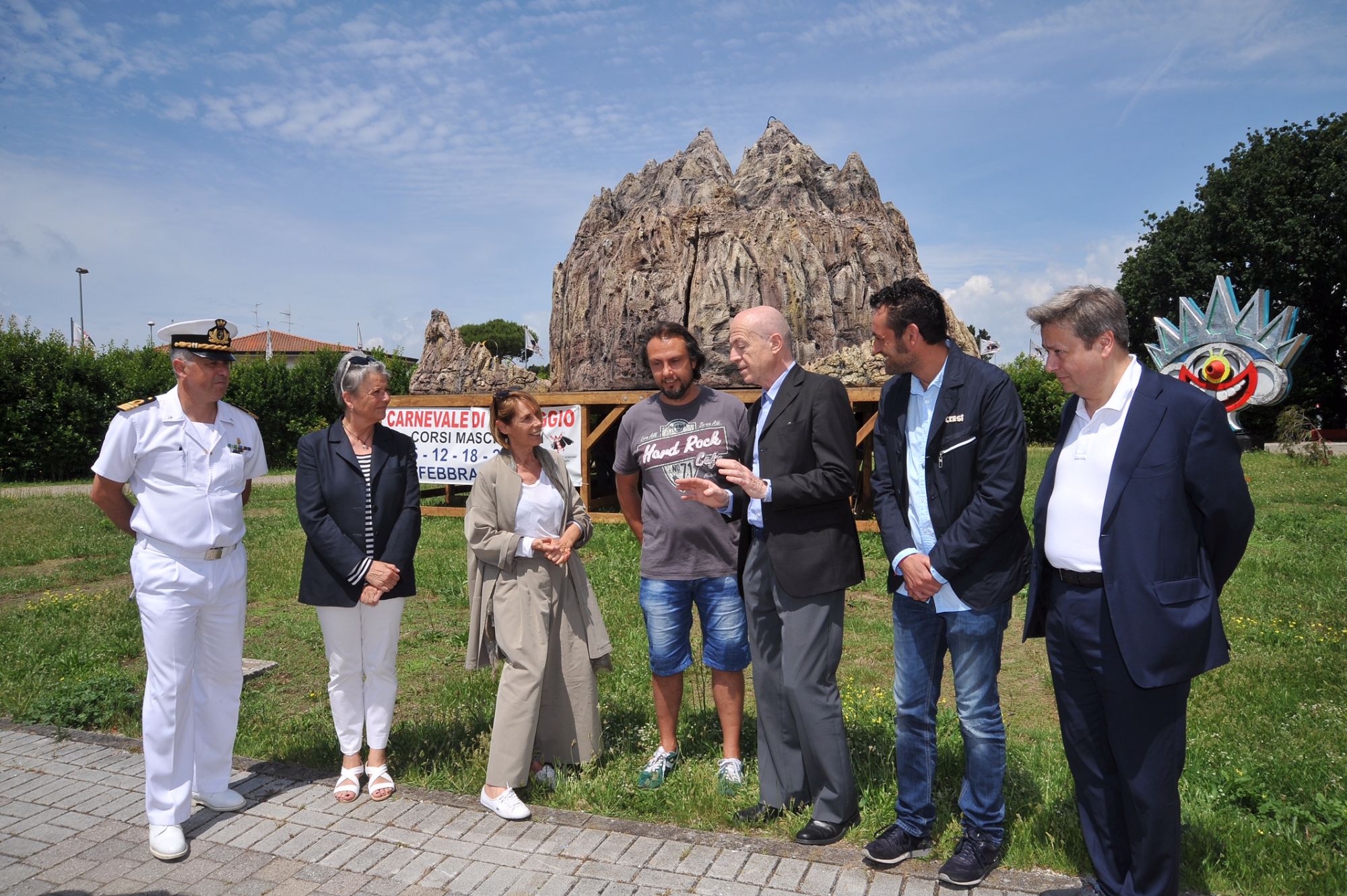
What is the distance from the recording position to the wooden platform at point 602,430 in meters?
12.8

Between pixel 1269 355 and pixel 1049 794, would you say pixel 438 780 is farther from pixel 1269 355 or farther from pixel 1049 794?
pixel 1269 355

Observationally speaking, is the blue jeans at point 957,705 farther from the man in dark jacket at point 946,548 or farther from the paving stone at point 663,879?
the paving stone at point 663,879

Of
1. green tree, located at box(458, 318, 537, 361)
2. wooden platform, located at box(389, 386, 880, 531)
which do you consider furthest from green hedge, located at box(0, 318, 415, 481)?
green tree, located at box(458, 318, 537, 361)

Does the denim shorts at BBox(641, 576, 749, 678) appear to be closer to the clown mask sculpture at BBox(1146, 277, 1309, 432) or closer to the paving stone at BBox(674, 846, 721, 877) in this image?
the paving stone at BBox(674, 846, 721, 877)

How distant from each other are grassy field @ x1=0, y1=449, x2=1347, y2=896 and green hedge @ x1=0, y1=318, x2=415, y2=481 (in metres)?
13.4

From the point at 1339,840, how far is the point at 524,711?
3.41 metres

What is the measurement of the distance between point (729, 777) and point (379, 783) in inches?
66.8

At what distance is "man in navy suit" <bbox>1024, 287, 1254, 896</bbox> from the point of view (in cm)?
282

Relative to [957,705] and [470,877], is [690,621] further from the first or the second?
[470,877]

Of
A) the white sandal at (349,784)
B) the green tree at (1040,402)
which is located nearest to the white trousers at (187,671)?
the white sandal at (349,784)

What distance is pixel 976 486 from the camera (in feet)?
11.1

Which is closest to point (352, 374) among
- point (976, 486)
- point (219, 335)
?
point (219, 335)

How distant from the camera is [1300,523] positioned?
12.3m

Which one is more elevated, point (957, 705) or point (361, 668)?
point (957, 705)
